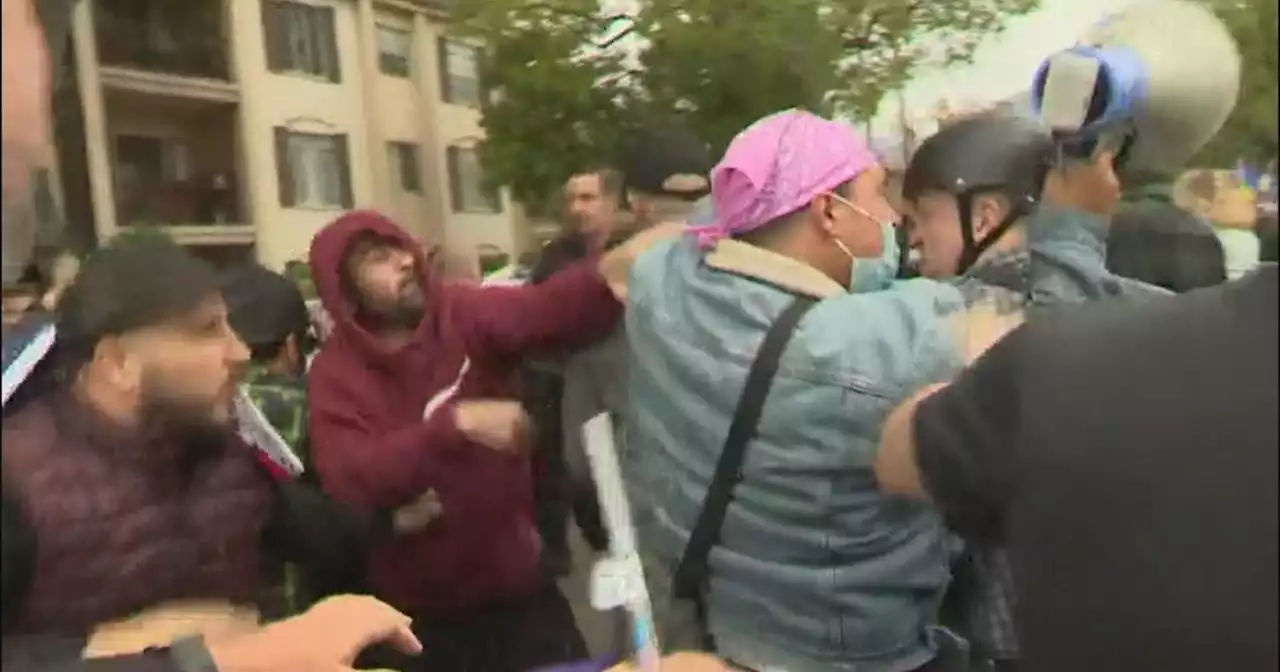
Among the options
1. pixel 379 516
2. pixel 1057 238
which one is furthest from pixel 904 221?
pixel 379 516

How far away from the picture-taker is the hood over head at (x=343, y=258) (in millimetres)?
1053

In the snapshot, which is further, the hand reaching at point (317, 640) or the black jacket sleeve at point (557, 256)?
the black jacket sleeve at point (557, 256)

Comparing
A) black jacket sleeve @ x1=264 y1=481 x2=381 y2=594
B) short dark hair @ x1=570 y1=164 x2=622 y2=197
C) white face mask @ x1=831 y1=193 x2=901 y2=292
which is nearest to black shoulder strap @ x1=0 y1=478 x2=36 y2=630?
black jacket sleeve @ x1=264 y1=481 x2=381 y2=594

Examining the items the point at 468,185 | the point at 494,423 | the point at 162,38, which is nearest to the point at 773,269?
the point at 494,423

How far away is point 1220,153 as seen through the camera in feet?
2.97

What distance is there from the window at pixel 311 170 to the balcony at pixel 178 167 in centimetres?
4

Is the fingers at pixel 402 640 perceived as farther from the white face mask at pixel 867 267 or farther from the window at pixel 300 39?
the window at pixel 300 39

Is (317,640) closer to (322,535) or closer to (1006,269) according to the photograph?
(322,535)

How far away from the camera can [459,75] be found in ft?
3.77

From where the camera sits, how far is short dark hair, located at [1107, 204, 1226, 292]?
0.94 m

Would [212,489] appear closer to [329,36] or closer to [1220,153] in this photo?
[329,36]

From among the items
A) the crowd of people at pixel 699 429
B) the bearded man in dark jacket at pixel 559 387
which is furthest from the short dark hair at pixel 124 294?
the bearded man in dark jacket at pixel 559 387

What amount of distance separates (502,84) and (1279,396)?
76cm

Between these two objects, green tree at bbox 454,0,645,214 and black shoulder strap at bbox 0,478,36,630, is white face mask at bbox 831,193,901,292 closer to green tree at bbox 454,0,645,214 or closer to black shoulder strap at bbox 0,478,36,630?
green tree at bbox 454,0,645,214
